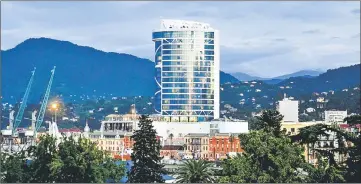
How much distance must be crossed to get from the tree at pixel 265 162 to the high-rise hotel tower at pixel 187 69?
92199mm

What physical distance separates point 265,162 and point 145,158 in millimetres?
5723

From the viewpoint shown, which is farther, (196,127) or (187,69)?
(187,69)

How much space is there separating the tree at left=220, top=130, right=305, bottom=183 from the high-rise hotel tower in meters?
92.2

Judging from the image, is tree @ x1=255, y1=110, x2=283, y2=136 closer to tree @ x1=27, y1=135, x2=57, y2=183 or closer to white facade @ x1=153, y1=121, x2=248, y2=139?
tree @ x1=27, y1=135, x2=57, y2=183

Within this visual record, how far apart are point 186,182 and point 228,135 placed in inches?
2757

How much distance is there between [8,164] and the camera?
1267 inches

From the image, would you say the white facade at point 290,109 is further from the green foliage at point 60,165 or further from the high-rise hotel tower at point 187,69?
the green foliage at point 60,165

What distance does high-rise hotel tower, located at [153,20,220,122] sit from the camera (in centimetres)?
12212

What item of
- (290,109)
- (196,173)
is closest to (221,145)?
(290,109)

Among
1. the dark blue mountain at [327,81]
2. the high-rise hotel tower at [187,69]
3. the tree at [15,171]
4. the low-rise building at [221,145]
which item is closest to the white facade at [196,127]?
the low-rise building at [221,145]

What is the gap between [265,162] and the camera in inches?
1130

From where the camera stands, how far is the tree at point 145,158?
3284 cm

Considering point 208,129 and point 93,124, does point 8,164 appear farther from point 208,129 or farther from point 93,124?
point 93,124

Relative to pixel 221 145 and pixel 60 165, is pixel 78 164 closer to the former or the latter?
pixel 60 165
